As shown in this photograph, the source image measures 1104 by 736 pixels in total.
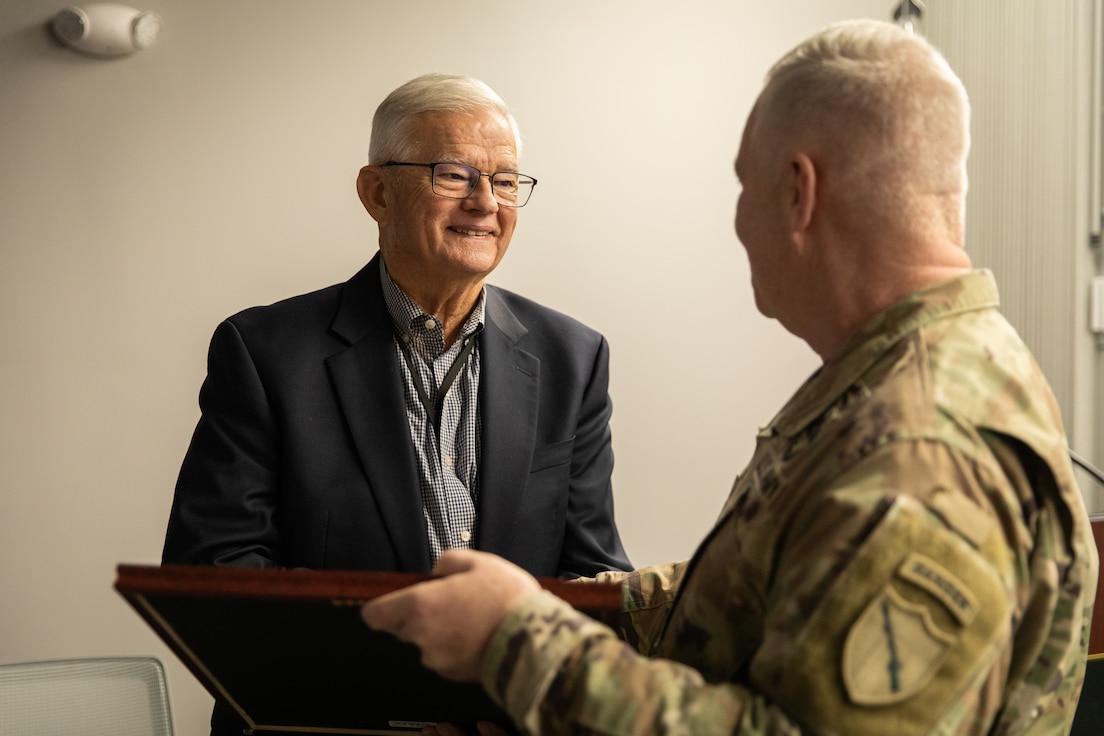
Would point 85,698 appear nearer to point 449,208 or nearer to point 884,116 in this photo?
point 449,208

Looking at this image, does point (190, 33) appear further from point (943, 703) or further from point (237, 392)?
point (943, 703)

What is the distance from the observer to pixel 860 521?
846 mm

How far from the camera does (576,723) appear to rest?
89 cm

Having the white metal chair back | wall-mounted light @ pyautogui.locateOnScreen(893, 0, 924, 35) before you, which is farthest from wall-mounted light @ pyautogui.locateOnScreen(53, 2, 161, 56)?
wall-mounted light @ pyautogui.locateOnScreen(893, 0, 924, 35)

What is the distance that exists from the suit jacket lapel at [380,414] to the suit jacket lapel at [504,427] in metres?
0.13

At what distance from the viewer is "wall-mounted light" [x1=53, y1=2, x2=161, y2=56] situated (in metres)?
3.03

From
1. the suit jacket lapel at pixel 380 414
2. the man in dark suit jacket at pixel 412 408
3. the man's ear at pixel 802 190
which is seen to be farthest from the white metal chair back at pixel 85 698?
the man's ear at pixel 802 190

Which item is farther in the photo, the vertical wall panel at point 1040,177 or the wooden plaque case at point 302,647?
the vertical wall panel at point 1040,177

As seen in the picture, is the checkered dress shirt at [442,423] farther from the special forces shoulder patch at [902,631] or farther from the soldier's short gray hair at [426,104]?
the special forces shoulder patch at [902,631]

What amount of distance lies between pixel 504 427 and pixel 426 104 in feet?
2.14

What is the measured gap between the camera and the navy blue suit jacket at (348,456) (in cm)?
187

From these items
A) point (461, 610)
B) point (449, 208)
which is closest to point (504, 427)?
point (449, 208)

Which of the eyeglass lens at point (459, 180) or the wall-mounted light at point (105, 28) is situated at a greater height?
the wall-mounted light at point (105, 28)

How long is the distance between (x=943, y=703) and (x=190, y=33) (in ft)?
10.1
